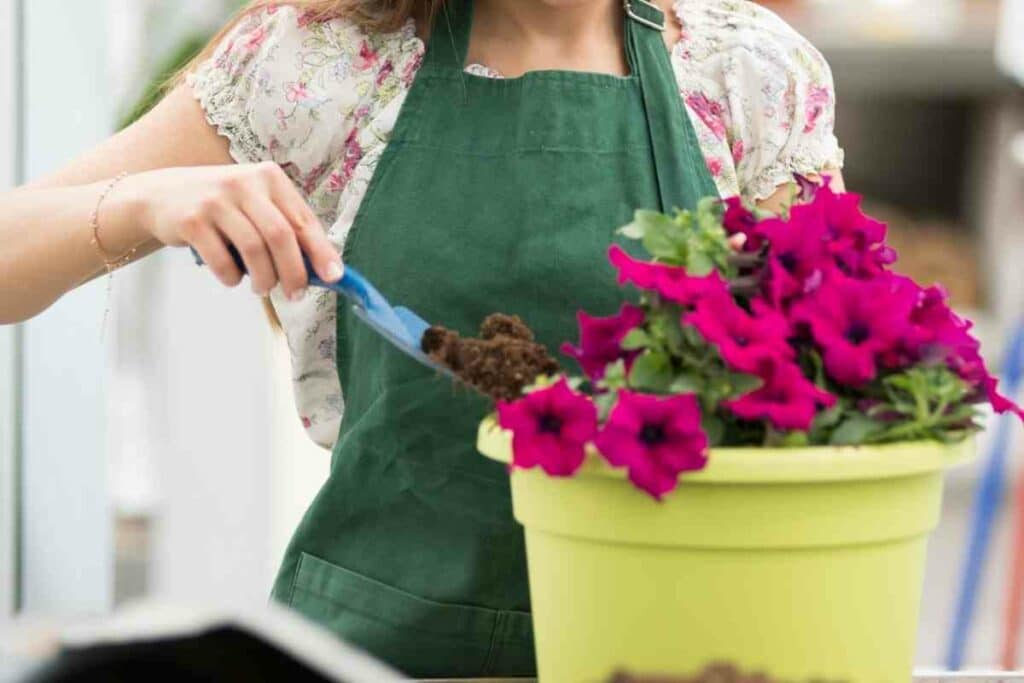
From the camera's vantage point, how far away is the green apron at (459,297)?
3.73ft

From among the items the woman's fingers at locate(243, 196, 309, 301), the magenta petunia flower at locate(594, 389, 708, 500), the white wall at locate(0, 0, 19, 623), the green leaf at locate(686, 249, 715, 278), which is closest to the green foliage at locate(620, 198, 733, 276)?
the green leaf at locate(686, 249, 715, 278)

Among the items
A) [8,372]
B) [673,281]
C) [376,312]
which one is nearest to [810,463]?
[673,281]

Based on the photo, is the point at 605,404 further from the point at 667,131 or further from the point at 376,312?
the point at 667,131

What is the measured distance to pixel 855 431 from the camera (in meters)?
0.79

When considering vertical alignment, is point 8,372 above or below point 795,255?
below

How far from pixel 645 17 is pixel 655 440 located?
0.60 meters

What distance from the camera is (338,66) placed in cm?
121

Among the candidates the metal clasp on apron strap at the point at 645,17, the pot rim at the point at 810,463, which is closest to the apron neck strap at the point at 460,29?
the metal clasp on apron strap at the point at 645,17

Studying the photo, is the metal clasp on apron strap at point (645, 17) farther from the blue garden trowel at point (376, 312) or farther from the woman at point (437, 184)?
the blue garden trowel at point (376, 312)

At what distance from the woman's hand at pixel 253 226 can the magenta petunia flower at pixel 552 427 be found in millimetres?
196

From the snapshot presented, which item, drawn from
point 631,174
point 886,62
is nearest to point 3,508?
point 631,174

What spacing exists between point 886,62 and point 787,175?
3.12 m

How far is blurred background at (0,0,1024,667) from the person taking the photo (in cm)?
219

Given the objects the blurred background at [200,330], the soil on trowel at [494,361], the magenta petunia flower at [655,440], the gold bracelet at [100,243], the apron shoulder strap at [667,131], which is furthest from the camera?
the blurred background at [200,330]
